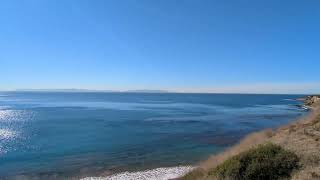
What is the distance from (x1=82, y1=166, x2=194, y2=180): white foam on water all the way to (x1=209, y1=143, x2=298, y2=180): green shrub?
28.3ft

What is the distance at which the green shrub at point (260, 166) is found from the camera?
44.8 ft

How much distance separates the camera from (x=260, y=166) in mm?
13930

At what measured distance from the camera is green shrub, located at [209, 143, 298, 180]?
13.7 m

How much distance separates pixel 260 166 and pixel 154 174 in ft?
38.3

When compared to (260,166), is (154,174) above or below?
below

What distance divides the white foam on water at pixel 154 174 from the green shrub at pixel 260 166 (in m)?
8.63

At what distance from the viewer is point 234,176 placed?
1373cm

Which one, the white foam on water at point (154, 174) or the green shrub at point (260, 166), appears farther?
the white foam on water at point (154, 174)

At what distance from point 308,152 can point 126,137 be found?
1147 inches

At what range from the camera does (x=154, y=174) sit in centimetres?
2400

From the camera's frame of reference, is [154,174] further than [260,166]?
Yes

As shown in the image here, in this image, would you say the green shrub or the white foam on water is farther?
the white foam on water

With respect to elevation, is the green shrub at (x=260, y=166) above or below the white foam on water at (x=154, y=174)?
above

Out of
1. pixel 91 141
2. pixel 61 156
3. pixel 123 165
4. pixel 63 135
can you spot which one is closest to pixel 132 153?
pixel 123 165
